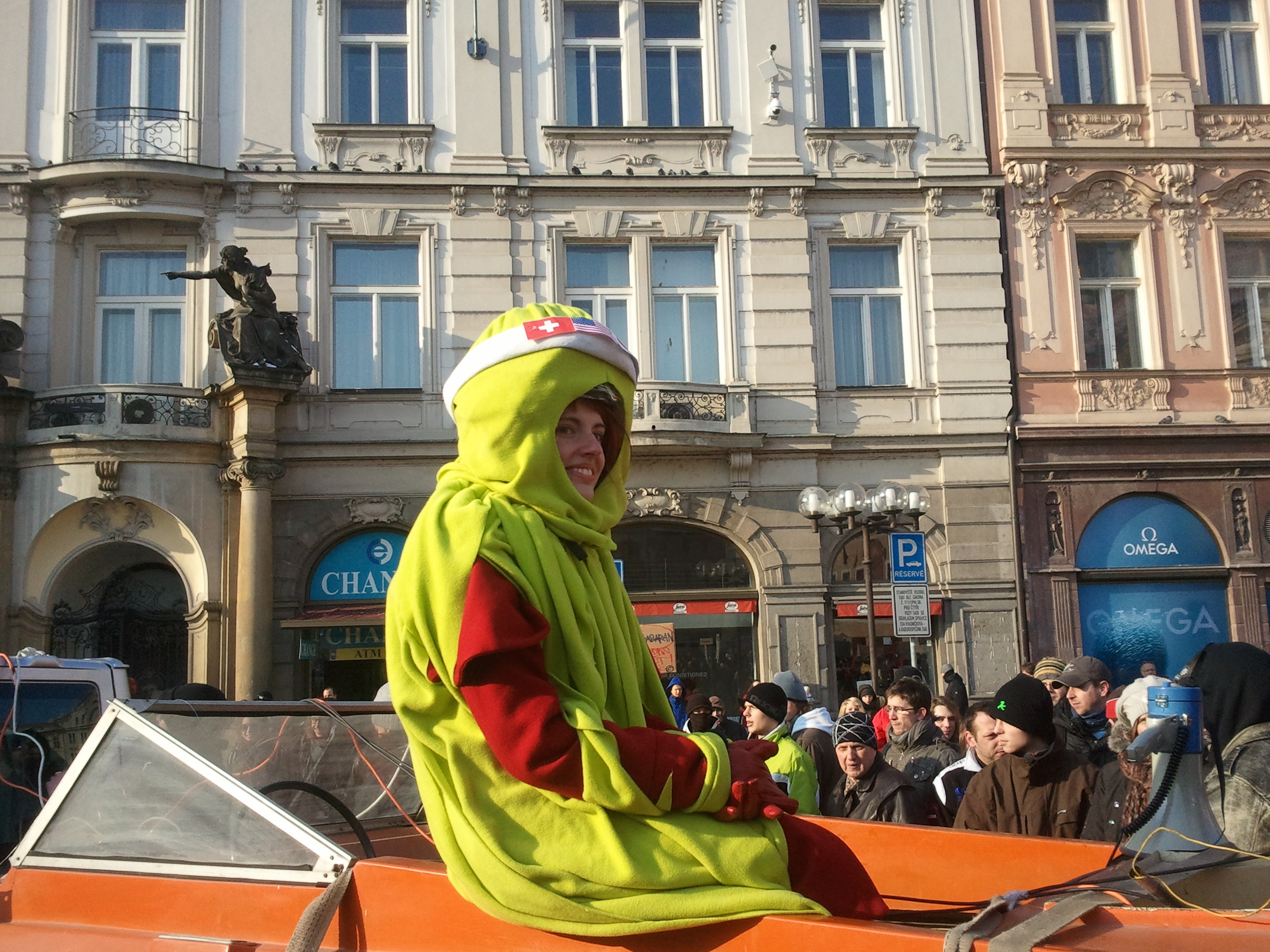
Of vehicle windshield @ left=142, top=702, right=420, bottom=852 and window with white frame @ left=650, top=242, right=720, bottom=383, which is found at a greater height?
window with white frame @ left=650, top=242, right=720, bottom=383

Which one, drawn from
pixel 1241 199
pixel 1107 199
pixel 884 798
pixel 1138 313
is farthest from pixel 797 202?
pixel 884 798

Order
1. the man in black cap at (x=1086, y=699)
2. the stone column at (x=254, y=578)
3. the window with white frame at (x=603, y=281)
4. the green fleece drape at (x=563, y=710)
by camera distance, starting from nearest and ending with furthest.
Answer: the green fleece drape at (x=563, y=710) → the man in black cap at (x=1086, y=699) → the stone column at (x=254, y=578) → the window with white frame at (x=603, y=281)

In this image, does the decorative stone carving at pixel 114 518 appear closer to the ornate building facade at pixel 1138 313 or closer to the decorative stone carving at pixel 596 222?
the decorative stone carving at pixel 596 222

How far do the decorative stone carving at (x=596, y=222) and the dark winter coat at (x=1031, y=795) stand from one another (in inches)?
519

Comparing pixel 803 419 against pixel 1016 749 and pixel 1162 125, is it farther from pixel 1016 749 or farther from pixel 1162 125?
pixel 1016 749

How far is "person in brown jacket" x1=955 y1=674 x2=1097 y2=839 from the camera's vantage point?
15.8 ft

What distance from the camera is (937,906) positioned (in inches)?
121

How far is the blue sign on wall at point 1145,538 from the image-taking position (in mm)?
17047

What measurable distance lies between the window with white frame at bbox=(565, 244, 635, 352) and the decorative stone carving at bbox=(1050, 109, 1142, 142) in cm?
665

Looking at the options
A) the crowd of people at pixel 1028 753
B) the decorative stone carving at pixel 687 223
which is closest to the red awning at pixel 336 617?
the decorative stone carving at pixel 687 223

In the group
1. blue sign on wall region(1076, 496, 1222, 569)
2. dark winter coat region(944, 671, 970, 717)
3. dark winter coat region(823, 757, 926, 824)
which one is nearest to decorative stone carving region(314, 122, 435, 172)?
dark winter coat region(944, 671, 970, 717)

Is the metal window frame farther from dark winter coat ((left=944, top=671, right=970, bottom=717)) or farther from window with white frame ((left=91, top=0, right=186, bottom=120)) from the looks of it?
window with white frame ((left=91, top=0, right=186, bottom=120))

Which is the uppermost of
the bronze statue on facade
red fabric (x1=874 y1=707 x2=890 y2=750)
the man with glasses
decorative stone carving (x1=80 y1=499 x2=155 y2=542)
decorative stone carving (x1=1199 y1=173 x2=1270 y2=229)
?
decorative stone carving (x1=1199 y1=173 x2=1270 y2=229)

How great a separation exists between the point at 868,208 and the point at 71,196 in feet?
36.4
